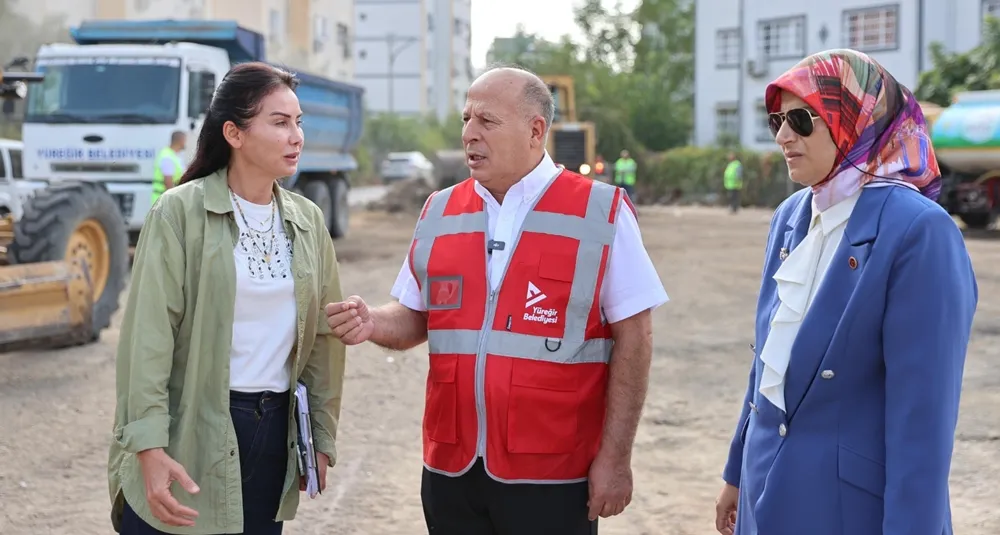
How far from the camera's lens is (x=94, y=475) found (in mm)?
5551

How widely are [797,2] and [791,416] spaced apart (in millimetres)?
35220

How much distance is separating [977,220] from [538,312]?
19533 mm

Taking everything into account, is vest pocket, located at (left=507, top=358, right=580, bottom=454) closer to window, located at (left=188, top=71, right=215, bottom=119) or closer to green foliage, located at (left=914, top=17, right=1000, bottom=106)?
window, located at (left=188, top=71, right=215, bottom=119)

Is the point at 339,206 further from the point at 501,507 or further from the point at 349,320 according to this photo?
the point at 501,507

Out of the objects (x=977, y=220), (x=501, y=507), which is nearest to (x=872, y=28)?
(x=977, y=220)

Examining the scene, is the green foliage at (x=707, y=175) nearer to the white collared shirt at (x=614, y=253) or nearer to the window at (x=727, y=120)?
the window at (x=727, y=120)

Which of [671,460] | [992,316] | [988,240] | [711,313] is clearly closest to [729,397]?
[671,460]

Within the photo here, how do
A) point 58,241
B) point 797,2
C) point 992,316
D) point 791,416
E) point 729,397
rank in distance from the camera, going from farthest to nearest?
point 797,2 → point 992,316 → point 58,241 → point 729,397 → point 791,416

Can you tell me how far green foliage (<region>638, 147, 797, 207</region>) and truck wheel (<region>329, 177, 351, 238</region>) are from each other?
15.9m

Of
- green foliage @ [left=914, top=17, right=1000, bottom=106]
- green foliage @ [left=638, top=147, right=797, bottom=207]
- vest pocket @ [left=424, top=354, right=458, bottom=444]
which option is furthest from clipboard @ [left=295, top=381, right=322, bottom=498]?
green foliage @ [left=638, top=147, right=797, bottom=207]

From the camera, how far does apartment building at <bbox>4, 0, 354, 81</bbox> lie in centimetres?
2941

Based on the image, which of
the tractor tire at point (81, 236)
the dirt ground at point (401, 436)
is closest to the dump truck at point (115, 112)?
the tractor tire at point (81, 236)

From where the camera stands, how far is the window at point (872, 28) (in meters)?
32.8

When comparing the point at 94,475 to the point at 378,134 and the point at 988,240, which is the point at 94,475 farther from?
the point at 378,134
